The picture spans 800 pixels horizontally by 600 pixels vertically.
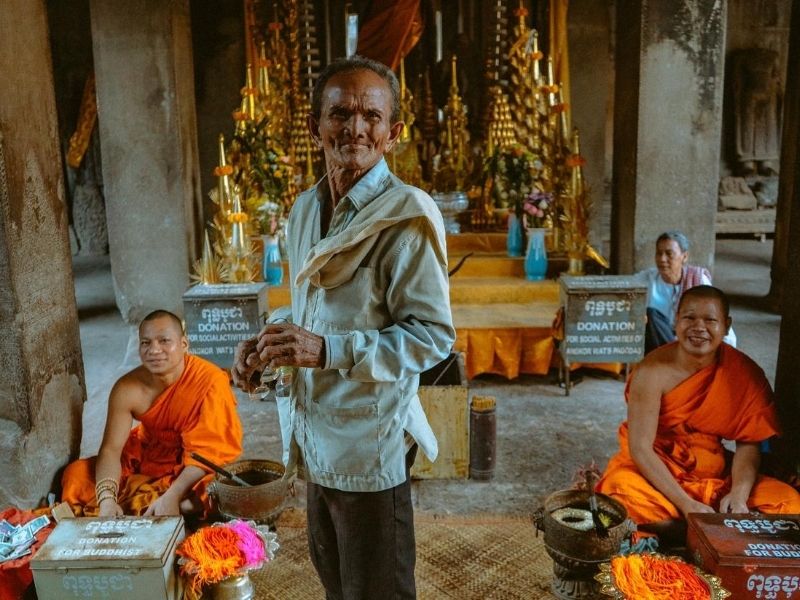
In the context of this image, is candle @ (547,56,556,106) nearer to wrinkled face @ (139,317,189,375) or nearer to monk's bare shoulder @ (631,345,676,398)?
monk's bare shoulder @ (631,345,676,398)

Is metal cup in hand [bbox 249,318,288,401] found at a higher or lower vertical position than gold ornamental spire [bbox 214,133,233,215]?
lower

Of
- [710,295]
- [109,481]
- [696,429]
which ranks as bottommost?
[109,481]

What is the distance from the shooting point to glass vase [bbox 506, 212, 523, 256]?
6492 mm

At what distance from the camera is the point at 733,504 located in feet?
8.73

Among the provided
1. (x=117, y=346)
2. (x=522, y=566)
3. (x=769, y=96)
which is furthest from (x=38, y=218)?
(x=769, y=96)

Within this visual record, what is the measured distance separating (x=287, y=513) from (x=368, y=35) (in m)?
5.60

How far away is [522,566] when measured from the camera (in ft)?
9.20

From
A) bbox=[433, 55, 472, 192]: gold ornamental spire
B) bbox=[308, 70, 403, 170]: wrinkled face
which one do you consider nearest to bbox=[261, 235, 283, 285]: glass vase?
bbox=[433, 55, 472, 192]: gold ornamental spire

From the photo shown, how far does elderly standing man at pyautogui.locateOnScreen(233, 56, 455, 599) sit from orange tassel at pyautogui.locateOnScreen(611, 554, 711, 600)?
2.27 ft

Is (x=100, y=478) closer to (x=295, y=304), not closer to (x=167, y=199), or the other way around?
(x=295, y=304)

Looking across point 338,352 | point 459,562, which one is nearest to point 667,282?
point 459,562

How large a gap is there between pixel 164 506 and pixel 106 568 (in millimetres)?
650

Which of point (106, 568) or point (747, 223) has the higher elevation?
point (747, 223)

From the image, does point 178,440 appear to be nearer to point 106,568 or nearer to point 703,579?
point 106,568
